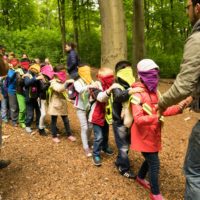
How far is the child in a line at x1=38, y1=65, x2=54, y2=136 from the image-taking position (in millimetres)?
6906

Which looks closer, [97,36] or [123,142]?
[123,142]

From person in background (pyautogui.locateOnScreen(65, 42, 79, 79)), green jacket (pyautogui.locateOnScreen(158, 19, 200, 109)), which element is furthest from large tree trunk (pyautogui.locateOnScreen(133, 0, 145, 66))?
green jacket (pyautogui.locateOnScreen(158, 19, 200, 109))

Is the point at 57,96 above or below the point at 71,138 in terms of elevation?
above

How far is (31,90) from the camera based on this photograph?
7.08m

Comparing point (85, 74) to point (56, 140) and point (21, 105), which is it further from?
point (21, 105)

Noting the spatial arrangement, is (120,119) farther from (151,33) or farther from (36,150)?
(151,33)

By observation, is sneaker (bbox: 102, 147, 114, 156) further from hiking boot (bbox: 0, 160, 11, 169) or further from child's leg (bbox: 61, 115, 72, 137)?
hiking boot (bbox: 0, 160, 11, 169)

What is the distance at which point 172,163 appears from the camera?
6172 millimetres

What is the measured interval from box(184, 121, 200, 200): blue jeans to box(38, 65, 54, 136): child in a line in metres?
4.24

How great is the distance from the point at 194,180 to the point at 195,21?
1487 millimetres

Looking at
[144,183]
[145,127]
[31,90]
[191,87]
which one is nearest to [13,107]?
[31,90]

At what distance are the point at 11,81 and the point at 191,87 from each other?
5.52m

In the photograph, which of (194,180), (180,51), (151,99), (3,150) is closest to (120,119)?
(151,99)

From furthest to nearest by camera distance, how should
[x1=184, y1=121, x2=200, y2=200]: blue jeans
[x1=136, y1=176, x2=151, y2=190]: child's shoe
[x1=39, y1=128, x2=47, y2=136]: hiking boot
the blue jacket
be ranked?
the blue jacket < [x1=39, y1=128, x2=47, y2=136]: hiking boot < [x1=136, y1=176, x2=151, y2=190]: child's shoe < [x1=184, y1=121, x2=200, y2=200]: blue jeans
